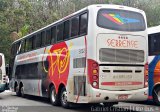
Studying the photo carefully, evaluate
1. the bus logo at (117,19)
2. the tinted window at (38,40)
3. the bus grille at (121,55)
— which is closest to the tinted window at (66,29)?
the bus logo at (117,19)

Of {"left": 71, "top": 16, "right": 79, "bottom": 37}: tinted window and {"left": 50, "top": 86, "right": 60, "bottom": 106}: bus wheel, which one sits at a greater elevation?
{"left": 71, "top": 16, "right": 79, "bottom": 37}: tinted window

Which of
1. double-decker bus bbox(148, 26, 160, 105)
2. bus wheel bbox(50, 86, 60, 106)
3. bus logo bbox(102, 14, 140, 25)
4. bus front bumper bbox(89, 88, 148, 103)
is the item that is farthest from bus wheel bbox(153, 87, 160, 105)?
bus wheel bbox(50, 86, 60, 106)

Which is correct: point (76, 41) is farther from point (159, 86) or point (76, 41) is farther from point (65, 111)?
point (159, 86)

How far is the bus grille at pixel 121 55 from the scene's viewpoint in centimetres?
1151

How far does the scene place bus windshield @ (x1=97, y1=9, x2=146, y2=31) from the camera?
11773 mm

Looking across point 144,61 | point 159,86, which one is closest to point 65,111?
point 144,61

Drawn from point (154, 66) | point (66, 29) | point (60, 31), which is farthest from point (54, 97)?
point (154, 66)

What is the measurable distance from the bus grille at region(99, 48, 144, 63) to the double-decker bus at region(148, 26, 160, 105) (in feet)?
7.67

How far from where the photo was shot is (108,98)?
11.3 m

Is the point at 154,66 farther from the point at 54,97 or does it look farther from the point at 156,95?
the point at 54,97

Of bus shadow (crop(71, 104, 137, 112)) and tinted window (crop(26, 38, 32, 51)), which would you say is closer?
bus shadow (crop(71, 104, 137, 112))

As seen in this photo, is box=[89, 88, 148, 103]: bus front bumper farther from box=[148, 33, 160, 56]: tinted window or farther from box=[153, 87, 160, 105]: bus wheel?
box=[148, 33, 160, 56]: tinted window

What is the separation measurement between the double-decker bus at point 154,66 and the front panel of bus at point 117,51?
221 cm

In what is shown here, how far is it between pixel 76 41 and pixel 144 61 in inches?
104
